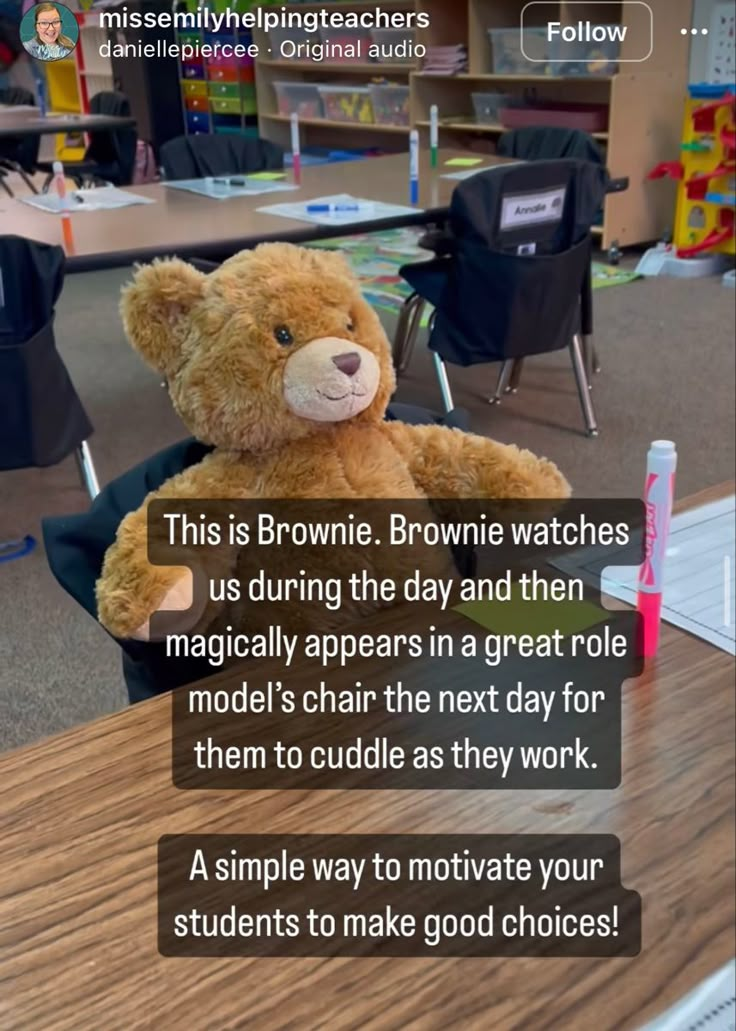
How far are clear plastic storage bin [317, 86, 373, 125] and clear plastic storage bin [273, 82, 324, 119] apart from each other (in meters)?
0.07

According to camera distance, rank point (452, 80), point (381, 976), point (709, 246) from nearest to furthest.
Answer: point (381, 976), point (709, 246), point (452, 80)

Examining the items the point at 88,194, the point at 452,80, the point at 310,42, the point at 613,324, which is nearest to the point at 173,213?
the point at 88,194

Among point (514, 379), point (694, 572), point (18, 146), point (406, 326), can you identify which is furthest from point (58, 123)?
point (694, 572)

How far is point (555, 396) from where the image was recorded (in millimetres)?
2910

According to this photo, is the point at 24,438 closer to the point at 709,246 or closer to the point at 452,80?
the point at 709,246

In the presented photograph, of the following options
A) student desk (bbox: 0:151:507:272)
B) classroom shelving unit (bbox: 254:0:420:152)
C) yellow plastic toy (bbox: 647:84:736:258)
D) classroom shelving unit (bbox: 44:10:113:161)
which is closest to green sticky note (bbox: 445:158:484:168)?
student desk (bbox: 0:151:507:272)

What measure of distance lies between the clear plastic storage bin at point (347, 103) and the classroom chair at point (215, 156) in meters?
2.10

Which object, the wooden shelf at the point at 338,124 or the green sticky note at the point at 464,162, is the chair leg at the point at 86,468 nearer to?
the green sticky note at the point at 464,162

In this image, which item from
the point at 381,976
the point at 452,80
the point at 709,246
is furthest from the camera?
the point at 452,80

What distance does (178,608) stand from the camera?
30.2 inches

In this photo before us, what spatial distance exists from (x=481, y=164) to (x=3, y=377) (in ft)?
5.81

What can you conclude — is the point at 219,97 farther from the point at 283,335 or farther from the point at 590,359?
the point at 283,335

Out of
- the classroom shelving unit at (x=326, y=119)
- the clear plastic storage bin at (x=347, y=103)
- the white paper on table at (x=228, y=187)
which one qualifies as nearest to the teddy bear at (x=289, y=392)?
the white paper on table at (x=228, y=187)

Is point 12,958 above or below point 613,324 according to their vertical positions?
above
